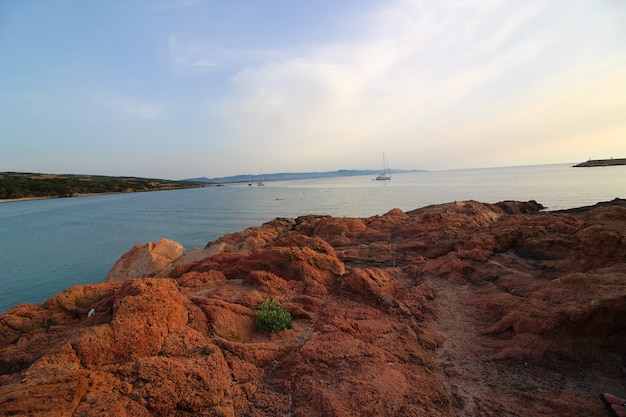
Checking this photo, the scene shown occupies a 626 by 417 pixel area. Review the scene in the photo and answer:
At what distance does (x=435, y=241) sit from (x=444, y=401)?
36.4ft

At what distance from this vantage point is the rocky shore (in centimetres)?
446

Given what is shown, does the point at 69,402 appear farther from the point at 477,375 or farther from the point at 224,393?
the point at 477,375

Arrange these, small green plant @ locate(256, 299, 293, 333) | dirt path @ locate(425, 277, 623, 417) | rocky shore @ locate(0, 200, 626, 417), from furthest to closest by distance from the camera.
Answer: small green plant @ locate(256, 299, 293, 333), dirt path @ locate(425, 277, 623, 417), rocky shore @ locate(0, 200, 626, 417)

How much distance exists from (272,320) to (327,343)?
4.65ft

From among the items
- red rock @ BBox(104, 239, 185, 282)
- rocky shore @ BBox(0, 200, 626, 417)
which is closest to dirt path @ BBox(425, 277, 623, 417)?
rocky shore @ BBox(0, 200, 626, 417)

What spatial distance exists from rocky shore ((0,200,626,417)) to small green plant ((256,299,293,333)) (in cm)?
16

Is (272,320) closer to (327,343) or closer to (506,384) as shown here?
(327,343)

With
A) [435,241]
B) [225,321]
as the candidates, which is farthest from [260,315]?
[435,241]

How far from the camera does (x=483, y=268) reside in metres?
10.9

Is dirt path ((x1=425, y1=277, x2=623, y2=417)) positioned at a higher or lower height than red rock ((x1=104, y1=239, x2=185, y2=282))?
higher

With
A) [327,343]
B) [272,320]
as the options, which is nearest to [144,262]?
[272,320]

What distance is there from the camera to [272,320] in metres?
6.82

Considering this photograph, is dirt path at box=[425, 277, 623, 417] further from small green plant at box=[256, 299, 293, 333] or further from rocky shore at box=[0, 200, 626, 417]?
small green plant at box=[256, 299, 293, 333]

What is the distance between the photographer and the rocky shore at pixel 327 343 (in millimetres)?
4457
